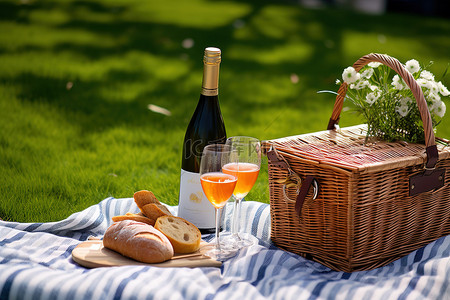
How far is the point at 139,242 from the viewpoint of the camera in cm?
199

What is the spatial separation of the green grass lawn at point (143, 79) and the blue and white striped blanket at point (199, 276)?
15.1 inches

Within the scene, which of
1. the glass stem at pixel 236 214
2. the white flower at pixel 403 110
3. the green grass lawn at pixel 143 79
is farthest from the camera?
the green grass lawn at pixel 143 79

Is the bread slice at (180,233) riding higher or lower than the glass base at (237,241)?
higher

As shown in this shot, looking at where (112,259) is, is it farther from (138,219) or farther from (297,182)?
(297,182)

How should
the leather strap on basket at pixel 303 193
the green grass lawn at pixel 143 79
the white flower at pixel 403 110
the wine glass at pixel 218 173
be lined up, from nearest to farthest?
the wine glass at pixel 218 173
the leather strap on basket at pixel 303 193
the white flower at pixel 403 110
the green grass lawn at pixel 143 79

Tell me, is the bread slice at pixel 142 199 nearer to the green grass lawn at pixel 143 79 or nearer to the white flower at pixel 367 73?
the green grass lawn at pixel 143 79

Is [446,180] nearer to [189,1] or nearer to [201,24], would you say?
[201,24]

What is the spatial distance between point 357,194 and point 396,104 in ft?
1.71

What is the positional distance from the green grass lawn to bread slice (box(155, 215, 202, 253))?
392mm

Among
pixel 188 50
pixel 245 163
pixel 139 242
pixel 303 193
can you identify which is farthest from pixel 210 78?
pixel 188 50

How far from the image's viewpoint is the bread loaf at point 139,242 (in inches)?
78.2

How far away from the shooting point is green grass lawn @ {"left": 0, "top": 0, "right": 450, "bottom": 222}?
11.0 feet

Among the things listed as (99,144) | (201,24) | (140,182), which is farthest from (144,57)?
(140,182)

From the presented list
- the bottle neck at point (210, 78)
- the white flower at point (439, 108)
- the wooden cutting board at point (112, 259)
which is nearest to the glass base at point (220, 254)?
the wooden cutting board at point (112, 259)
